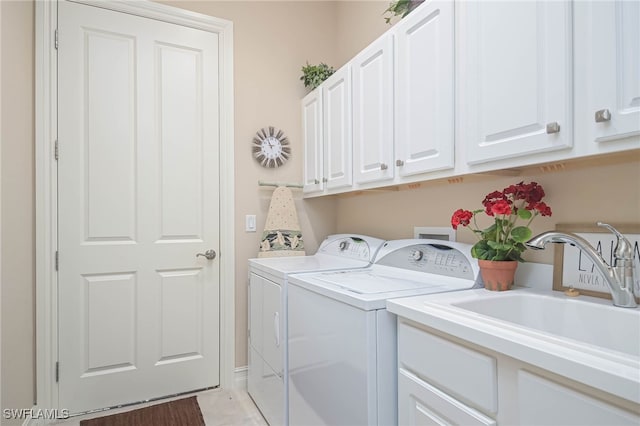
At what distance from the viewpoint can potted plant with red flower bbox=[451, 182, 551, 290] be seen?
1.24 m

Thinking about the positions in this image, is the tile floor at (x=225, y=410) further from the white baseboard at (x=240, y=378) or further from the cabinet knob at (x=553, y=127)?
the cabinet knob at (x=553, y=127)

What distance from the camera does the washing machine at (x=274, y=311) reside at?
5.75ft

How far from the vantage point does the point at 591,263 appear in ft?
3.79

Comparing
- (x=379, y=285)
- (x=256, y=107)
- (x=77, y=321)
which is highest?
(x=256, y=107)

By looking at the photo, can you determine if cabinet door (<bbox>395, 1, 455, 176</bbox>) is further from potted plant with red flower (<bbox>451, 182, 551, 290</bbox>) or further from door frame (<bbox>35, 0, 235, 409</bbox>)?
door frame (<bbox>35, 0, 235, 409</bbox>)

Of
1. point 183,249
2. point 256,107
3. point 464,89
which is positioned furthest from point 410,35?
point 183,249

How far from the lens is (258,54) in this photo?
2.56m

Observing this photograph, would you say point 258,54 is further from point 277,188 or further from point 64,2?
point 64,2

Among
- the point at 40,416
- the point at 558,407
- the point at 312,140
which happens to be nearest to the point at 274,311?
the point at 312,140

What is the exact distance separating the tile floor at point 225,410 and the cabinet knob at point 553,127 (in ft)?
6.46

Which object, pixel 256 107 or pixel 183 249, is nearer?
pixel 183 249

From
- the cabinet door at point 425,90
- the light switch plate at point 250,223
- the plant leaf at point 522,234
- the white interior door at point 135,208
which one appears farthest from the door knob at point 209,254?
the plant leaf at point 522,234

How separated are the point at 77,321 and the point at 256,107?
1749 millimetres

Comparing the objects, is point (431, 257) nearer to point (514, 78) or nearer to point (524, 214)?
point (524, 214)
